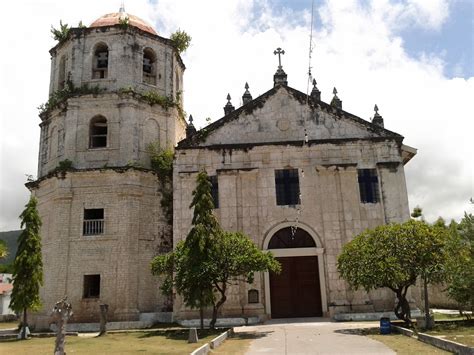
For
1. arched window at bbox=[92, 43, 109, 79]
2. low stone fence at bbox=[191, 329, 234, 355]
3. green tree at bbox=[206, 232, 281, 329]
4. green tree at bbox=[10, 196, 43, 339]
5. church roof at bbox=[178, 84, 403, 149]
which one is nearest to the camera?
low stone fence at bbox=[191, 329, 234, 355]

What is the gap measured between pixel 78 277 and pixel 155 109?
9413 mm

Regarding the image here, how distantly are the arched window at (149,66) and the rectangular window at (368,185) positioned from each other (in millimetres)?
12287

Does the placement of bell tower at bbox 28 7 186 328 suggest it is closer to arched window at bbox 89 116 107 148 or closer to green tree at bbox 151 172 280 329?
arched window at bbox 89 116 107 148

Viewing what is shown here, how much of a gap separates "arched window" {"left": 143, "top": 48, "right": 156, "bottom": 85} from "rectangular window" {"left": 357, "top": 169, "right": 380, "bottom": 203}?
12287mm

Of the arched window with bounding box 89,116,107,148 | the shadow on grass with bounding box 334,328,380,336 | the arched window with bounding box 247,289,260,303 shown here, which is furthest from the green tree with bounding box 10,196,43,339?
the shadow on grass with bounding box 334,328,380,336

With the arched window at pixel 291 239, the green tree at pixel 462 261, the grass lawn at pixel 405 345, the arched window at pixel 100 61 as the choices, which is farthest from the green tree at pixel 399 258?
the arched window at pixel 100 61

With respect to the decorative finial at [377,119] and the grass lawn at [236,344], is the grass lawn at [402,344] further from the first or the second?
the decorative finial at [377,119]

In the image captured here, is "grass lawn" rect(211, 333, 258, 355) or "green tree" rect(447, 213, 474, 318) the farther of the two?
"green tree" rect(447, 213, 474, 318)

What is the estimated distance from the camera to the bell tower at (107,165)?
836 inches

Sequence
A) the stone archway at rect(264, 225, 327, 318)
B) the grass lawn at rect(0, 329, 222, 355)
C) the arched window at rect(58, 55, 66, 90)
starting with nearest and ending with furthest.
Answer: the grass lawn at rect(0, 329, 222, 355) < the stone archway at rect(264, 225, 327, 318) < the arched window at rect(58, 55, 66, 90)

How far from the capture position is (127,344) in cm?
1475

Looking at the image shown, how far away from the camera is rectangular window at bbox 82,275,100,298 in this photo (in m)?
21.3

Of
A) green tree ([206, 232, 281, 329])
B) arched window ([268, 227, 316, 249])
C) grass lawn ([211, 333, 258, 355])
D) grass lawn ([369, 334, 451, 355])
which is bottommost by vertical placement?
grass lawn ([211, 333, 258, 355])

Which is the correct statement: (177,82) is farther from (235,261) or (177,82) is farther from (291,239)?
(235,261)
